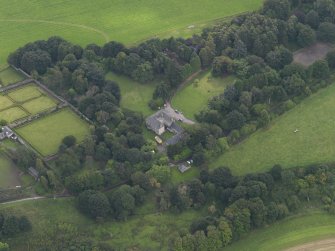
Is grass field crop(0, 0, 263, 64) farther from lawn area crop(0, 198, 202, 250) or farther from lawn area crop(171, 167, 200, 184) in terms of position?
lawn area crop(0, 198, 202, 250)

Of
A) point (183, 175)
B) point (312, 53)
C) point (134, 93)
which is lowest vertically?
point (183, 175)

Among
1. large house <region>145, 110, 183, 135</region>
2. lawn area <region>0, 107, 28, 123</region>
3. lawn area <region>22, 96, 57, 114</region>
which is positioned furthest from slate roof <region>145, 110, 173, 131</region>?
lawn area <region>0, 107, 28, 123</region>

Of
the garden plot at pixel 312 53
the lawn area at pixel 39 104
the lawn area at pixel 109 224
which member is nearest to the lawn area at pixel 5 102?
the lawn area at pixel 39 104

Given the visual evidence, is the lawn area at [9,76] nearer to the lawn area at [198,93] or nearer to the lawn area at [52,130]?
the lawn area at [52,130]

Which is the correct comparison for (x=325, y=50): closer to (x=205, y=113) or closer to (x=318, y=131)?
(x=318, y=131)

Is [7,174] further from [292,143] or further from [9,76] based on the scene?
[292,143]

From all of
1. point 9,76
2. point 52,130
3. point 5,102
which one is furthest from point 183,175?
point 9,76

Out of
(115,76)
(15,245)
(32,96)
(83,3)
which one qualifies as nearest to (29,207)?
(15,245)
